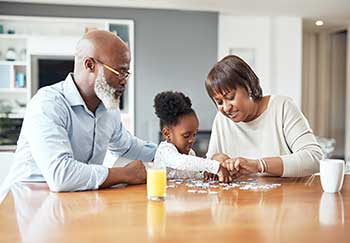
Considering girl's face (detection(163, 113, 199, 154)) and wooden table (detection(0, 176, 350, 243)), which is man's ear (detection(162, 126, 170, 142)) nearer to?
girl's face (detection(163, 113, 199, 154))

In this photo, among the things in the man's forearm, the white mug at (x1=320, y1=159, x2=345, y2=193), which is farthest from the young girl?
the white mug at (x1=320, y1=159, x2=345, y2=193)

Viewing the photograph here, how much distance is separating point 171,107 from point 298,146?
539mm

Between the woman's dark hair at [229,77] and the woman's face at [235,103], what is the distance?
0.06 ft

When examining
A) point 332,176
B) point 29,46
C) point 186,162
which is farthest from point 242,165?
point 29,46

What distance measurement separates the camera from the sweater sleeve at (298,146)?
164cm

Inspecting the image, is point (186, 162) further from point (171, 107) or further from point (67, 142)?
point (67, 142)

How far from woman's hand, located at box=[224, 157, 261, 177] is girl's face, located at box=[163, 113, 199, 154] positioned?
24cm

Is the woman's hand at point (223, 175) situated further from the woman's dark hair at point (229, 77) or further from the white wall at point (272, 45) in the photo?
the white wall at point (272, 45)

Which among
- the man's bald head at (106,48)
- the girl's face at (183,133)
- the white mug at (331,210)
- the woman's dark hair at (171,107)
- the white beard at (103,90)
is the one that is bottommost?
the white mug at (331,210)

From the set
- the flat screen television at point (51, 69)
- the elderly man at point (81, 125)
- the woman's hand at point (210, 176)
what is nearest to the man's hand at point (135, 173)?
the elderly man at point (81, 125)

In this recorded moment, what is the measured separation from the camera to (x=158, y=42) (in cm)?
589

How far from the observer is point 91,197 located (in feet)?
4.30

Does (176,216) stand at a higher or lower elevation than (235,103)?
lower

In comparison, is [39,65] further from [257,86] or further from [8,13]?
[257,86]
